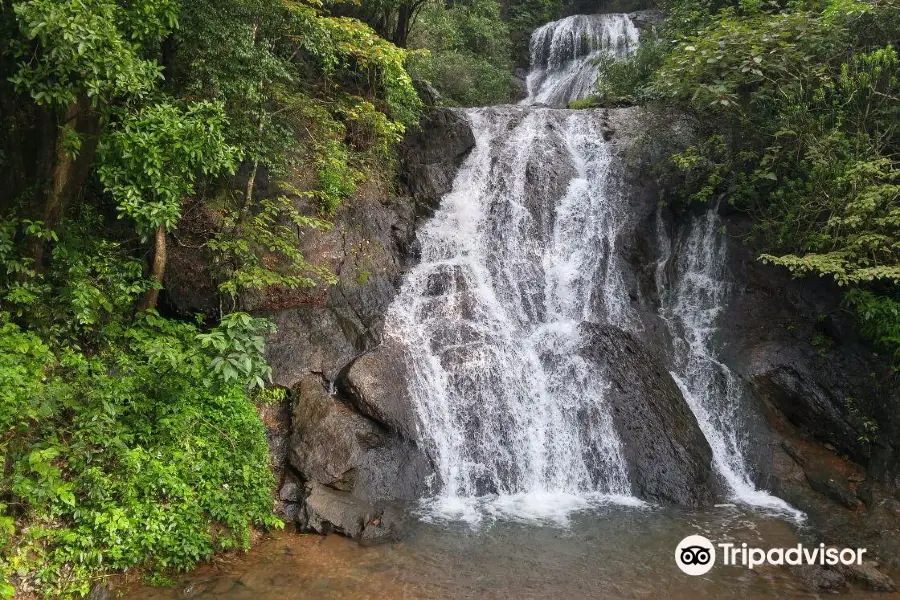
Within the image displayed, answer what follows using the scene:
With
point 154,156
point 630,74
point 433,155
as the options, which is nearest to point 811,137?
point 630,74

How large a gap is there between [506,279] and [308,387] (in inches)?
197

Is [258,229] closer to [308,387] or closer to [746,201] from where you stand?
[308,387]

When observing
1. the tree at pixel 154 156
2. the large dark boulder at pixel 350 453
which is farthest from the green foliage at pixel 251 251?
the large dark boulder at pixel 350 453

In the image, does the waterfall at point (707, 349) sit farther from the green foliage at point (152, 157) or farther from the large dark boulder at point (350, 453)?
the green foliage at point (152, 157)

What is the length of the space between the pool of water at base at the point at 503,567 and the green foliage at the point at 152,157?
4.22m

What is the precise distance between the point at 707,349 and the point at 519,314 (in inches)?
153

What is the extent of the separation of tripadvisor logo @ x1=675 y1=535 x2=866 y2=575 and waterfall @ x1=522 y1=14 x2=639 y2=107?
54.6ft

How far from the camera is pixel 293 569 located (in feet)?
21.2

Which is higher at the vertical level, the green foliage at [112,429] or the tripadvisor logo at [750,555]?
the green foliage at [112,429]

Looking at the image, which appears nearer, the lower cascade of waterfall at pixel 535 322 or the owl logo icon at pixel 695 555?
the owl logo icon at pixel 695 555

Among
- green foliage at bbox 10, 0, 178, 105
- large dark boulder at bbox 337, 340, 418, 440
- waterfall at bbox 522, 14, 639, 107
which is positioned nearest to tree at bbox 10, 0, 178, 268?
green foliage at bbox 10, 0, 178, 105

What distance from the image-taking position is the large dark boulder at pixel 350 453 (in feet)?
27.3

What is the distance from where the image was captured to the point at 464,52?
20859mm

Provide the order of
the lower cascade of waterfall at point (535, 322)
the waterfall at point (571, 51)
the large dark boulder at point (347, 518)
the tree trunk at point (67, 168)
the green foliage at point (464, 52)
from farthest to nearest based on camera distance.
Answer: the waterfall at point (571, 51) < the green foliage at point (464, 52) < the lower cascade of waterfall at point (535, 322) < the large dark boulder at point (347, 518) < the tree trunk at point (67, 168)
